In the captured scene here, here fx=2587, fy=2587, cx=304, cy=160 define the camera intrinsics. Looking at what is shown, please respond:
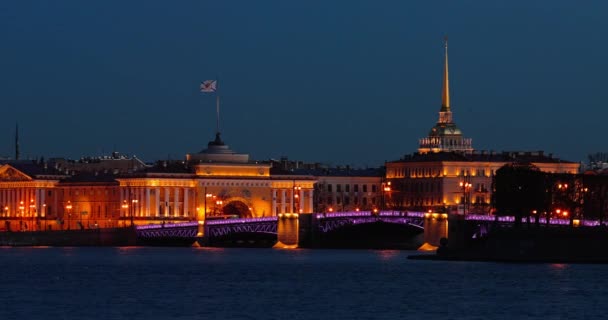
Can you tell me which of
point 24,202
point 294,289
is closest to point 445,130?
point 24,202

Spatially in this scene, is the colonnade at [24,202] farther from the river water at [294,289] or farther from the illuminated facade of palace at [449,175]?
the river water at [294,289]

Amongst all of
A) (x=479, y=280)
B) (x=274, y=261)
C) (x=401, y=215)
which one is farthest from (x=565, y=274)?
(x=401, y=215)

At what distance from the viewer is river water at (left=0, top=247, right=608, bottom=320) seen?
258ft

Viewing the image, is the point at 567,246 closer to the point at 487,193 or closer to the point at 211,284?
the point at 211,284

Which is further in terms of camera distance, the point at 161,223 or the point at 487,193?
the point at 487,193

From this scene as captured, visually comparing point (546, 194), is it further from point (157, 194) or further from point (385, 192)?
point (385, 192)

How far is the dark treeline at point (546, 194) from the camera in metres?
123

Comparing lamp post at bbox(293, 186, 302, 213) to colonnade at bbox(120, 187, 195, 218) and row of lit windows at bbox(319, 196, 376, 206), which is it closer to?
colonnade at bbox(120, 187, 195, 218)

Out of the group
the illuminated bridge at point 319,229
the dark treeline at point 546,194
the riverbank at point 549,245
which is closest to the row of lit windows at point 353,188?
the illuminated bridge at point 319,229

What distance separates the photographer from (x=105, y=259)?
120312 millimetres

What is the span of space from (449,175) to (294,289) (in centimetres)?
7783

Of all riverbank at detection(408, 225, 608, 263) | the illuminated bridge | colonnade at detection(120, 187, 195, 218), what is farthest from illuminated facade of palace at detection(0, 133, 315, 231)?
riverbank at detection(408, 225, 608, 263)

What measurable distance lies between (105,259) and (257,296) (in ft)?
113

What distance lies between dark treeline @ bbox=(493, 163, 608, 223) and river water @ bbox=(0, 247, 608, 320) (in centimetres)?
660
